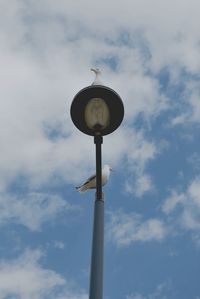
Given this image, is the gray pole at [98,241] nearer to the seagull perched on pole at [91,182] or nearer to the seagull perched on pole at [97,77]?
the seagull perched on pole at [97,77]

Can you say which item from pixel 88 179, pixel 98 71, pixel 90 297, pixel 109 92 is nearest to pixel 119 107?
pixel 109 92

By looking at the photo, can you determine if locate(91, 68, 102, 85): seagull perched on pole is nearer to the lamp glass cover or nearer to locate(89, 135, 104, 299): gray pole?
the lamp glass cover

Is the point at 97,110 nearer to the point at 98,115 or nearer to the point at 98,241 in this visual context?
the point at 98,115

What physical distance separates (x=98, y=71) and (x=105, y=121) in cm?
84

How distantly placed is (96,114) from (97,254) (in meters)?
1.52

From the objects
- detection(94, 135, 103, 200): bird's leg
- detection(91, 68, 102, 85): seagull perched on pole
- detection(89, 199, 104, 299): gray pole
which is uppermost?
detection(91, 68, 102, 85): seagull perched on pole

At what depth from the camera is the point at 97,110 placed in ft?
20.6

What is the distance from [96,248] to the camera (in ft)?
19.7

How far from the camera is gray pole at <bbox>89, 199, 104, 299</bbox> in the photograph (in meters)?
5.62

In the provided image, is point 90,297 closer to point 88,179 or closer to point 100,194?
point 100,194

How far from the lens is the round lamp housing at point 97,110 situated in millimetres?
6203

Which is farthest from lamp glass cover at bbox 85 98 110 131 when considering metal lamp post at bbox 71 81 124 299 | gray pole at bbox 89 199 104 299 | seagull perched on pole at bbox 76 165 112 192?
seagull perched on pole at bbox 76 165 112 192

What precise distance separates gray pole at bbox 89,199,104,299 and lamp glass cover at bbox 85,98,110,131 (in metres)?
0.85

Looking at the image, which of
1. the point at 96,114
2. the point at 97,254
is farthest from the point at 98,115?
the point at 97,254
